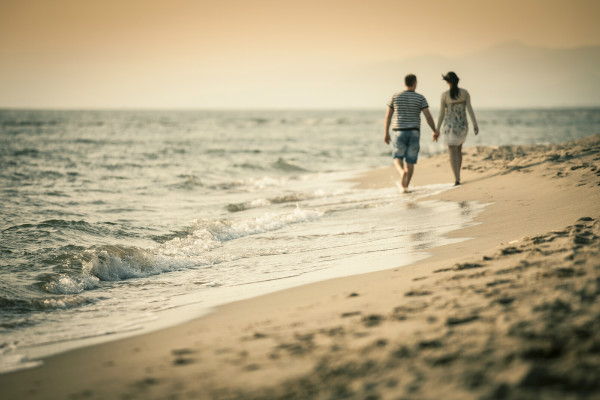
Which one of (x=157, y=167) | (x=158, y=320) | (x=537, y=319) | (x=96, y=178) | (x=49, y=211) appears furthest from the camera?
(x=157, y=167)

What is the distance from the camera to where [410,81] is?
9.79 metres

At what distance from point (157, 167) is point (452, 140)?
1232 centimetres

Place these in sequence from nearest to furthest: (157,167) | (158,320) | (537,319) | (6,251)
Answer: (537,319)
(158,320)
(6,251)
(157,167)

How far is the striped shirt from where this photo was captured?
987 cm

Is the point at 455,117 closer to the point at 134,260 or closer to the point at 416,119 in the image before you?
the point at 416,119

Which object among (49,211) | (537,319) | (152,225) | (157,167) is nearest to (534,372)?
(537,319)

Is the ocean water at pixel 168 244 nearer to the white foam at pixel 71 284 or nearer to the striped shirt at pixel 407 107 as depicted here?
the white foam at pixel 71 284

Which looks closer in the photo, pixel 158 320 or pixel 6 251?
pixel 158 320

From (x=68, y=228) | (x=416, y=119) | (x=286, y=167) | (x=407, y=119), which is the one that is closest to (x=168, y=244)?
(x=68, y=228)

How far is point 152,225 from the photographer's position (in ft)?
28.9

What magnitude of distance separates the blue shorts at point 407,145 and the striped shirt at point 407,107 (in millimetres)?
132

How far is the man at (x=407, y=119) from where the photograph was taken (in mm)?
9867

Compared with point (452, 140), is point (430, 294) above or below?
below

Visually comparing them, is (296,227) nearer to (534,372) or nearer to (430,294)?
(430,294)
